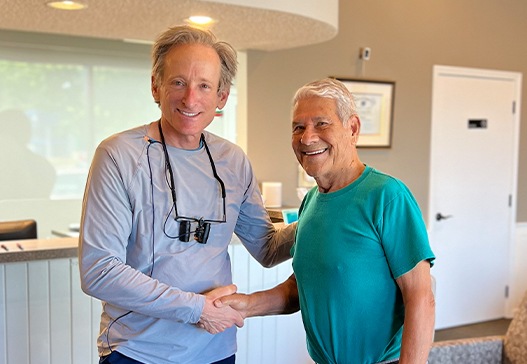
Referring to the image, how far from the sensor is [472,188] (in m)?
4.92

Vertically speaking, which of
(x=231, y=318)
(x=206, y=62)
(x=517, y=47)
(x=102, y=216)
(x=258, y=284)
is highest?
(x=517, y=47)

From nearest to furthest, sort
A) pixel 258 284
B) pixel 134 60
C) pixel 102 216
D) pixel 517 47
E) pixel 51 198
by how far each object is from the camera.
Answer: pixel 102 216 → pixel 258 284 → pixel 517 47 → pixel 51 198 → pixel 134 60

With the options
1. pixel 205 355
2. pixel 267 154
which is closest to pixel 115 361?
pixel 205 355

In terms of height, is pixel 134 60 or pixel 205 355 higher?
pixel 134 60

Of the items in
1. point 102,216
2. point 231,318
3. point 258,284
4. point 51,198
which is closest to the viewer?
point 102,216

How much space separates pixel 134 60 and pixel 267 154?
2646mm

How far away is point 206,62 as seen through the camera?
146cm

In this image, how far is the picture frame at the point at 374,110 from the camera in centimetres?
440

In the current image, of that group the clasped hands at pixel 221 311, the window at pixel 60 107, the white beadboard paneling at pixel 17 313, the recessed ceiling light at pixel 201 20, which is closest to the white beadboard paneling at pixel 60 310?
the white beadboard paneling at pixel 17 313

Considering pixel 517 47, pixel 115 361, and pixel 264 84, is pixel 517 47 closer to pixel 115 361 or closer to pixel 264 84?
pixel 264 84

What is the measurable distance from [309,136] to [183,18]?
2010mm

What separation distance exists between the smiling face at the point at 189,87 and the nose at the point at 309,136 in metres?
0.26

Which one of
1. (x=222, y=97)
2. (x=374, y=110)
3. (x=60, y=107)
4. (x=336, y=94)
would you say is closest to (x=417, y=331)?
(x=336, y=94)

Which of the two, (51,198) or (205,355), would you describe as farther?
(51,198)
